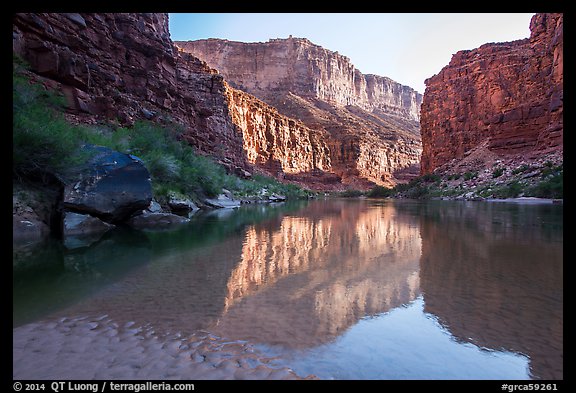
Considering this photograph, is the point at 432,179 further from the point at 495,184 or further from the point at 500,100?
the point at 500,100

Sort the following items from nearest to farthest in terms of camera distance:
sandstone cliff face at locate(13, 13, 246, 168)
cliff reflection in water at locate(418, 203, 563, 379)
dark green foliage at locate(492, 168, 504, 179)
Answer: cliff reflection in water at locate(418, 203, 563, 379), sandstone cliff face at locate(13, 13, 246, 168), dark green foliage at locate(492, 168, 504, 179)

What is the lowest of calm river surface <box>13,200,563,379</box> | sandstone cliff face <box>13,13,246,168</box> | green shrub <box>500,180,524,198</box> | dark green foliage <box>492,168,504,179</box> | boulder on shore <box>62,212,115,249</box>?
calm river surface <box>13,200,563,379</box>

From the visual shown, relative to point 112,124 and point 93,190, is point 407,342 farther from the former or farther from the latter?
point 112,124

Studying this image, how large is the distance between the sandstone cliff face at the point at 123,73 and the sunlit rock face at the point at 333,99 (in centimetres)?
4353

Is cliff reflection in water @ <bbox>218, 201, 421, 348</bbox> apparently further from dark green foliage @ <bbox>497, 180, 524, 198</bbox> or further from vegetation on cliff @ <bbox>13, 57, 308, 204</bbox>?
dark green foliage @ <bbox>497, 180, 524, 198</bbox>

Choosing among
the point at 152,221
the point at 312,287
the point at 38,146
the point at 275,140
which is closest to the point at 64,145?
the point at 38,146

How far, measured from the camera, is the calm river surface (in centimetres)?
204

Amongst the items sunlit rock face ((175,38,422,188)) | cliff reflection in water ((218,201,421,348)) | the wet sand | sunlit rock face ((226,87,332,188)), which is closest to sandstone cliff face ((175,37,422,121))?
sunlit rock face ((175,38,422,188))

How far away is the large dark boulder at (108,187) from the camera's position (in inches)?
312

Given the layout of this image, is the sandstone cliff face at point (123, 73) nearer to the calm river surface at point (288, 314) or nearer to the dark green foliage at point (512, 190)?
the calm river surface at point (288, 314)

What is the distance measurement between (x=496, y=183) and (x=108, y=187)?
3038 centimetres

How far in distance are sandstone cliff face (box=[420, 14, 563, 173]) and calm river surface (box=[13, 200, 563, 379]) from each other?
1201 inches
